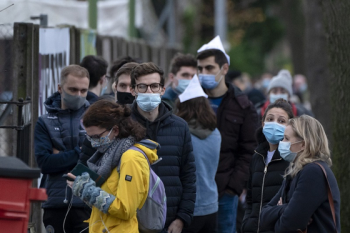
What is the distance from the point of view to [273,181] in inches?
205

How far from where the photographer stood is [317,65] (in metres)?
11.8

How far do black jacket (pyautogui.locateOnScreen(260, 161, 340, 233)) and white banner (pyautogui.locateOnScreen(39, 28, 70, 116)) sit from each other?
143 inches

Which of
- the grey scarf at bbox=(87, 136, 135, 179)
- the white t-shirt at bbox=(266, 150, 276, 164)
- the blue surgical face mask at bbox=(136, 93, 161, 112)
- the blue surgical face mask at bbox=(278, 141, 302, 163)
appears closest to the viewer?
the grey scarf at bbox=(87, 136, 135, 179)

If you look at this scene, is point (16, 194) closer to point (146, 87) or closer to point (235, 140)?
point (146, 87)

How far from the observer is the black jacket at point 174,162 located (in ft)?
16.9

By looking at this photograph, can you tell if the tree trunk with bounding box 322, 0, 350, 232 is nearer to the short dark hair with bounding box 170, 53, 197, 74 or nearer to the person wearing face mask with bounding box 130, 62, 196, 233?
the short dark hair with bounding box 170, 53, 197, 74

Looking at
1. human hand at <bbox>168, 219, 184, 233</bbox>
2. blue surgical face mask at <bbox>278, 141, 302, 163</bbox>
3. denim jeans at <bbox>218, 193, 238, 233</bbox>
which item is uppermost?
blue surgical face mask at <bbox>278, 141, 302, 163</bbox>

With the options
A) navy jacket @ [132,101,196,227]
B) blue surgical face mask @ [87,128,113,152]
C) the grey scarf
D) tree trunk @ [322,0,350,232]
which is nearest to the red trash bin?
the grey scarf

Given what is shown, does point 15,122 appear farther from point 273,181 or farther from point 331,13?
point 331,13

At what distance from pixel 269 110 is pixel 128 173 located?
185 centimetres

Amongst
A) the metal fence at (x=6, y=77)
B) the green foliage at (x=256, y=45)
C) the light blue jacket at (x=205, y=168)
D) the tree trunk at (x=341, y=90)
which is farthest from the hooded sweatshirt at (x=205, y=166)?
the green foliage at (x=256, y=45)

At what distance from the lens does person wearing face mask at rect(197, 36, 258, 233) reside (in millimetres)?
6469

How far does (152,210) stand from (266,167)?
46.5 inches

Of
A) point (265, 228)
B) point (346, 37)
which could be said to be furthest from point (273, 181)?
point (346, 37)
